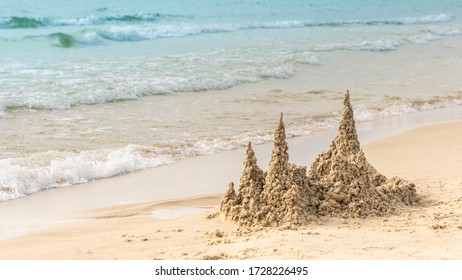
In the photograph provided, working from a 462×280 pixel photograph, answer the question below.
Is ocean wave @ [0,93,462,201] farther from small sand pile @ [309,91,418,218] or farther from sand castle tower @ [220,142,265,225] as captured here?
small sand pile @ [309,91,418,218]

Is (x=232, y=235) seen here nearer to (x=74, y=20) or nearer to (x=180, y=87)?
(x=180, y=87)

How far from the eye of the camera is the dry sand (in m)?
4.92

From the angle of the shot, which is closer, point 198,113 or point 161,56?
point 198,113

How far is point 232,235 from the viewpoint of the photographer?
17.7 feet

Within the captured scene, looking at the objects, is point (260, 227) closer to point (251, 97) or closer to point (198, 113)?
point (198, 113)

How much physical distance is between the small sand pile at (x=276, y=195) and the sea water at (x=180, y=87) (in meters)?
3.12

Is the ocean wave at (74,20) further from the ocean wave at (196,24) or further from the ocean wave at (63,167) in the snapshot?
the ocean wave at (63,167)

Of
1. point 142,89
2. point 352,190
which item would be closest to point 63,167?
point 352,190

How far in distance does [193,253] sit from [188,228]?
813 mm

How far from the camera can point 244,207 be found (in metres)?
5.70

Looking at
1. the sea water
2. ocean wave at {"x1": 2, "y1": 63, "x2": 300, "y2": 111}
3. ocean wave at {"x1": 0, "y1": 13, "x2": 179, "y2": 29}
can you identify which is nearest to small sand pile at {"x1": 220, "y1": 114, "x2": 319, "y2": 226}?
the sea water

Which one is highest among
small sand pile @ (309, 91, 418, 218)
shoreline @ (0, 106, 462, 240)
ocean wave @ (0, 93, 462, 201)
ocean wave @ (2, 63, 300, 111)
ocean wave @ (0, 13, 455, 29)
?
ocean wave @ (0, 13, 455, 29)

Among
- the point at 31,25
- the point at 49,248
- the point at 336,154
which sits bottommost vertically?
the point at 49,248
